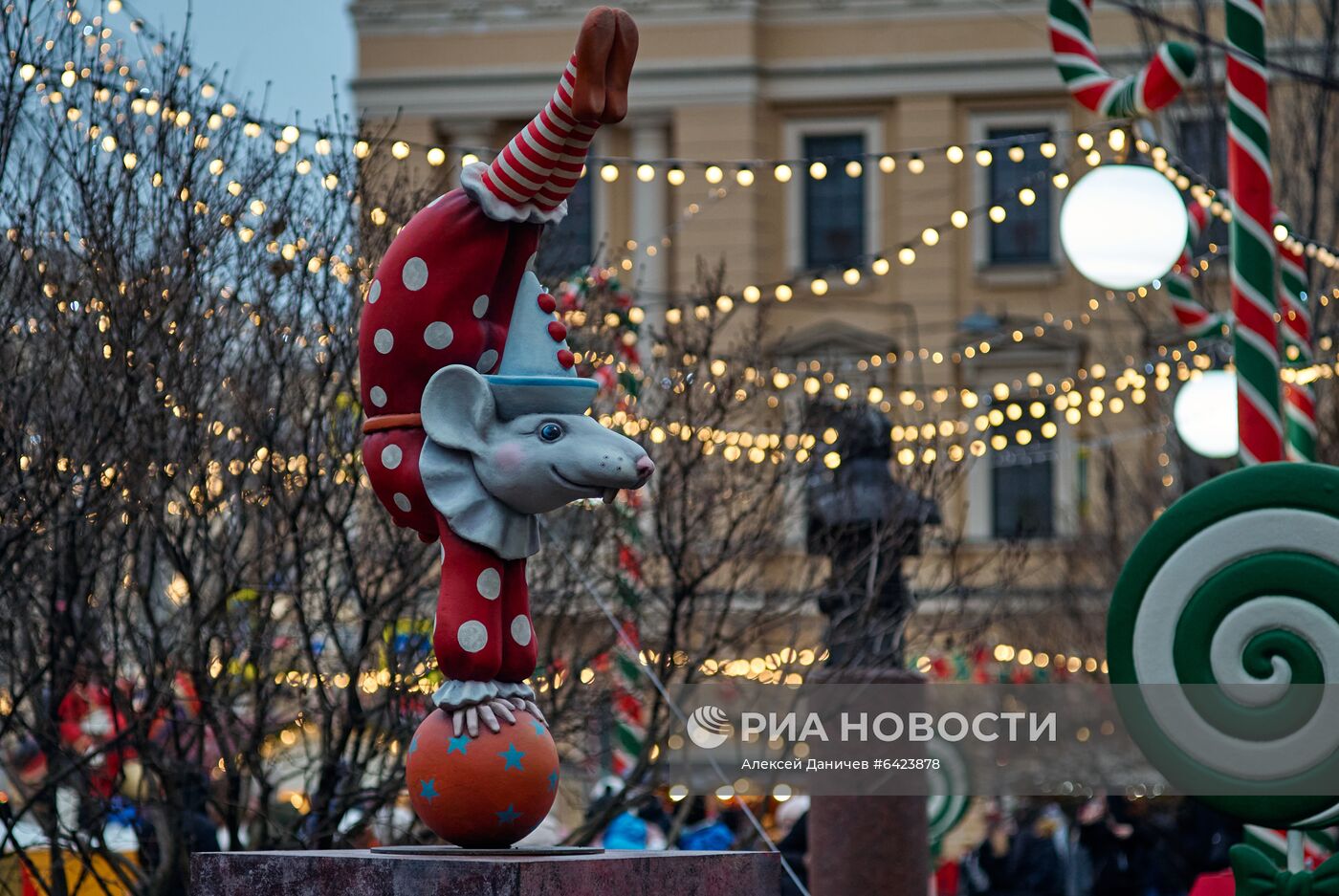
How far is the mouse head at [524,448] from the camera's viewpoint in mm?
6293

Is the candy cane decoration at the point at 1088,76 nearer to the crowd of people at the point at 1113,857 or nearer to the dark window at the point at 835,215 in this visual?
the crowd of people at the point at 1113,857

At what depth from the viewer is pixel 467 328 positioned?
640cm

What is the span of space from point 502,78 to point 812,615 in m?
17.7

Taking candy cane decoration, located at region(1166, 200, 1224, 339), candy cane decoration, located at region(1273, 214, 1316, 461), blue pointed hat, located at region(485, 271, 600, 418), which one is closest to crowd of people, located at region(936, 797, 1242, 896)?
candy cane decoration, located at region(1166, 200, 1224, 339)

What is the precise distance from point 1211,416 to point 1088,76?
127 inches

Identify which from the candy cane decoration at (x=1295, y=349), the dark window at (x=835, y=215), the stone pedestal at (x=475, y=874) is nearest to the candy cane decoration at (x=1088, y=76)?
the candy cane decoration at (x=1295, y=349)

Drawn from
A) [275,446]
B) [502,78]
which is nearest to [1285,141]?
[275,446]

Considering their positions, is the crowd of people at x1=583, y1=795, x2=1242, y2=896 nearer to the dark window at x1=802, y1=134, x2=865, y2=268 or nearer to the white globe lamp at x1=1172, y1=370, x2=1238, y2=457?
the white globe lamp at x1=1172, y1=370, x2=1238, y2=457

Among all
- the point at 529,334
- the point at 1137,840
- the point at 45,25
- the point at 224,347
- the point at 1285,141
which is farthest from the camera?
the point at 1285,141

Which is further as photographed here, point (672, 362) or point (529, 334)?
point (672, 362)

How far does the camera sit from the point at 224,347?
434 inches

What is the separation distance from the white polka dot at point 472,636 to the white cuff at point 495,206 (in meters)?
1.19

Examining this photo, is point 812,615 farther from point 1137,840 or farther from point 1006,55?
point 1006,55

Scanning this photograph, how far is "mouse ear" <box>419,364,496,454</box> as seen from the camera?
6316mm
